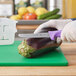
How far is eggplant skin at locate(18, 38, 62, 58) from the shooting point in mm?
769

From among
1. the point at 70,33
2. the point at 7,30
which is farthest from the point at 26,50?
the point at 7,30

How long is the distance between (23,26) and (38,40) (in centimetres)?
137

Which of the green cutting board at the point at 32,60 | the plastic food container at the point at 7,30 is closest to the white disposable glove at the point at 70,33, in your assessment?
the green cutting board at the point at 32,60

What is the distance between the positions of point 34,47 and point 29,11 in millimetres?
1938

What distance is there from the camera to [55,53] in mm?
857

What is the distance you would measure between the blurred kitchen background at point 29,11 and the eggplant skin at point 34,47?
1.31 metres

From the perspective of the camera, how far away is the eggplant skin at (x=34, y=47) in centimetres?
77

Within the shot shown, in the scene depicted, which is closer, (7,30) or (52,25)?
(52,25)

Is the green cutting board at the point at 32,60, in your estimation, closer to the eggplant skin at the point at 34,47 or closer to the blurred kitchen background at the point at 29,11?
the eggplant skin at the point at 34,47

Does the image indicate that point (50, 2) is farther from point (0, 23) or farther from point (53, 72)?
point (53, 72)

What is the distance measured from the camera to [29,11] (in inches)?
106

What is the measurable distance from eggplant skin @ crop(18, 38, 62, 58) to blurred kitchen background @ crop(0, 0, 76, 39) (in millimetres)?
1306

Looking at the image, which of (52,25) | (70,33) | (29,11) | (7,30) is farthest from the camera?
(29,11)

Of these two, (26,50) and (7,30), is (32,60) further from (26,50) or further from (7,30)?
(7,30)
